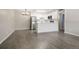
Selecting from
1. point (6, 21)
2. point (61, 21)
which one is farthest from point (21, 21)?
point (61, 21)

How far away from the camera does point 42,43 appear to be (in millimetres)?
1228

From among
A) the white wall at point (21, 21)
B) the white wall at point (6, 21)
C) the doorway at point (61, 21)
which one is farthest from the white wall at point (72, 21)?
the white wall at point (6, 21)

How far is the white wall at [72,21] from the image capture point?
1221mm

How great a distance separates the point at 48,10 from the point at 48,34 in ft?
1.19

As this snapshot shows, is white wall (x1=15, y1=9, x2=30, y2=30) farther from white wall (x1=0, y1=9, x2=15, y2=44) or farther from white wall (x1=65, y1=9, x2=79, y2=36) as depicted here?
white wall (x1=65, y1=9, x2=79, y2=36)

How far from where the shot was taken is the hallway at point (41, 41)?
121cm

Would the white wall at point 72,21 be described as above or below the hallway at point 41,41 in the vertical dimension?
above

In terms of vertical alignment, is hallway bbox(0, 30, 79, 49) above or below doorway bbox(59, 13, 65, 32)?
below

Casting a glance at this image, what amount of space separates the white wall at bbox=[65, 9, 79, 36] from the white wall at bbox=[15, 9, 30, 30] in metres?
0.58

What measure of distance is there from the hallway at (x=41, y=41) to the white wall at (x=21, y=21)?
0.08 metres

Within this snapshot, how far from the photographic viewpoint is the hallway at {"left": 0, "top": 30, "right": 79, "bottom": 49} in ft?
3.98

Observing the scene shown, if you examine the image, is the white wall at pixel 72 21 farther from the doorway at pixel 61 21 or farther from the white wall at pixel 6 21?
the white wall at pixel 6 21

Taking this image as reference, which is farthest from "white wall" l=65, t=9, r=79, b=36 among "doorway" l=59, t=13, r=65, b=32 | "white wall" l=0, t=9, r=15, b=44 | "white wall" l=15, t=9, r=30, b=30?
"white wall" l=0, t=9, r=15, b=44
